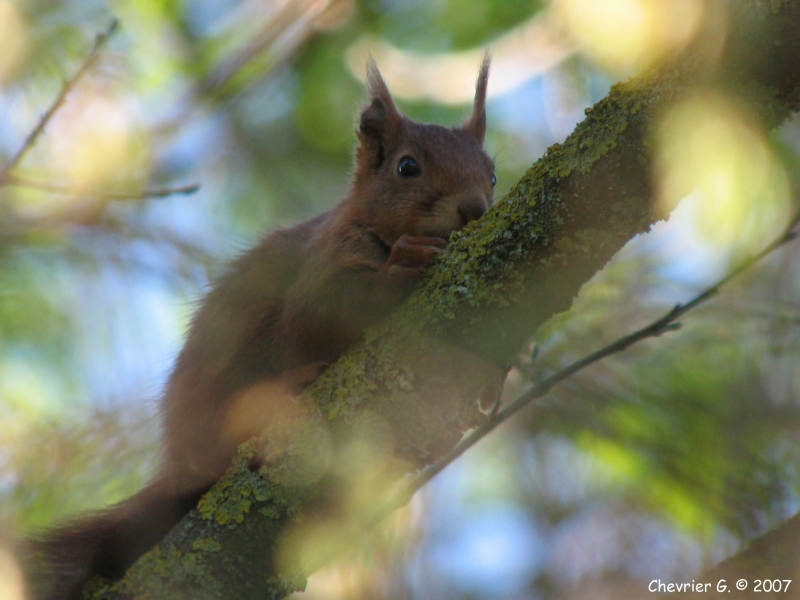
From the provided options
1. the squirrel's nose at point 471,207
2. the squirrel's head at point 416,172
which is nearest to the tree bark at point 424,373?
the squirrel's nose at point 471,207

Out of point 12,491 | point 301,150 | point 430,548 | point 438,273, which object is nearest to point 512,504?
point 430,548

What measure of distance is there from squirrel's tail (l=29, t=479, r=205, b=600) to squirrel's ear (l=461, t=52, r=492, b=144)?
2404 millimetres

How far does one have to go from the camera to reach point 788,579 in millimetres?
1964

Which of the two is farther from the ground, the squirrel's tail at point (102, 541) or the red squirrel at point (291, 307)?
the red squirrel at point (291, 307)

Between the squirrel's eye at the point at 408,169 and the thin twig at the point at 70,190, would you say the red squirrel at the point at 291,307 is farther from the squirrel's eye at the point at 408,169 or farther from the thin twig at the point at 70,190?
the thin twig at the point at 70,190

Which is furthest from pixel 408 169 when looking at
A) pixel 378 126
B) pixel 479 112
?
pixel 479 112

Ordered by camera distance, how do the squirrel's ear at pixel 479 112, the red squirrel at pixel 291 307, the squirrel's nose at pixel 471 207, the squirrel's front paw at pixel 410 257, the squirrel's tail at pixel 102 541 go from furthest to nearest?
the squirrel's ear at pixel 479 112
the squirrel's nose at pixel 471 207
the red squirrel at pixel 291 307
the squirrel's tail at pixel 102 541
the squirrel's front paw at pixel 410 257

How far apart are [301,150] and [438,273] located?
12.1ft

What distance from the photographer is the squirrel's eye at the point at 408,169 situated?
3.50 m

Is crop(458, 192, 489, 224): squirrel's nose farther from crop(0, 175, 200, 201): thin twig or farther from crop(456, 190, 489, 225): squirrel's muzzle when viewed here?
crop(0, 175, 200, 201): thin twig

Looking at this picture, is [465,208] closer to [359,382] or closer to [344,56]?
[359,382]

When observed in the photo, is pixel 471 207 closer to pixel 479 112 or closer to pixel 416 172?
pixel 416 172

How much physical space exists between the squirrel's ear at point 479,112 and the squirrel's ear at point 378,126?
491mm

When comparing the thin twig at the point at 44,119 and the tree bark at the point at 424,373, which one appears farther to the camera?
the thin twig at the point at 44,119
